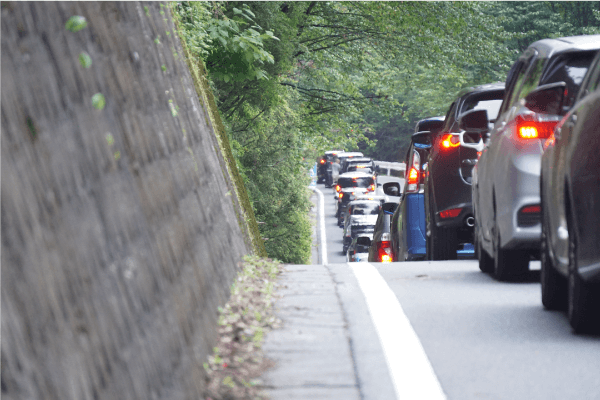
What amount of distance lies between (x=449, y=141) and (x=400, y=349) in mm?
6217

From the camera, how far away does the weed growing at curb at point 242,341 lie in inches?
174

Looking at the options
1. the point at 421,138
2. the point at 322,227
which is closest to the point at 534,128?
the point at 421,138

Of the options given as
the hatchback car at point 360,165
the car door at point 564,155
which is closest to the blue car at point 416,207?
the car door at point 564,155

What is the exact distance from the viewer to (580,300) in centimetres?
574

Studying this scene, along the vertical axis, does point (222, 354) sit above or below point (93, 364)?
below

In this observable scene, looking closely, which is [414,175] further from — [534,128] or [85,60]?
[85,60]

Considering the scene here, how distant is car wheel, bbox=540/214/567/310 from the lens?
6.69m

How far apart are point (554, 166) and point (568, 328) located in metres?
0.99

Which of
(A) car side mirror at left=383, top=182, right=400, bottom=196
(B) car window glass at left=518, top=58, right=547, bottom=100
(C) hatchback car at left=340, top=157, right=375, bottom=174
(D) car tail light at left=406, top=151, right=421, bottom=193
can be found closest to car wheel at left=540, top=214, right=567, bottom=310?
(B) car window glass at left=518, top=58, right=547, bottom=100

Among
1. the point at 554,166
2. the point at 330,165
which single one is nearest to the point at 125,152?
the point at 554,166

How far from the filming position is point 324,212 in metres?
69.9

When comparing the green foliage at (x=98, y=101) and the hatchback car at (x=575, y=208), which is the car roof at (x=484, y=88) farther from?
the green foliage at (x=98, y=101)

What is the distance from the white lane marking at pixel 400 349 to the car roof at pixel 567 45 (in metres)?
2.30

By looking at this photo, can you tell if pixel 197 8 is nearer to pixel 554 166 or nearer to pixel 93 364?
pixel 554 166
